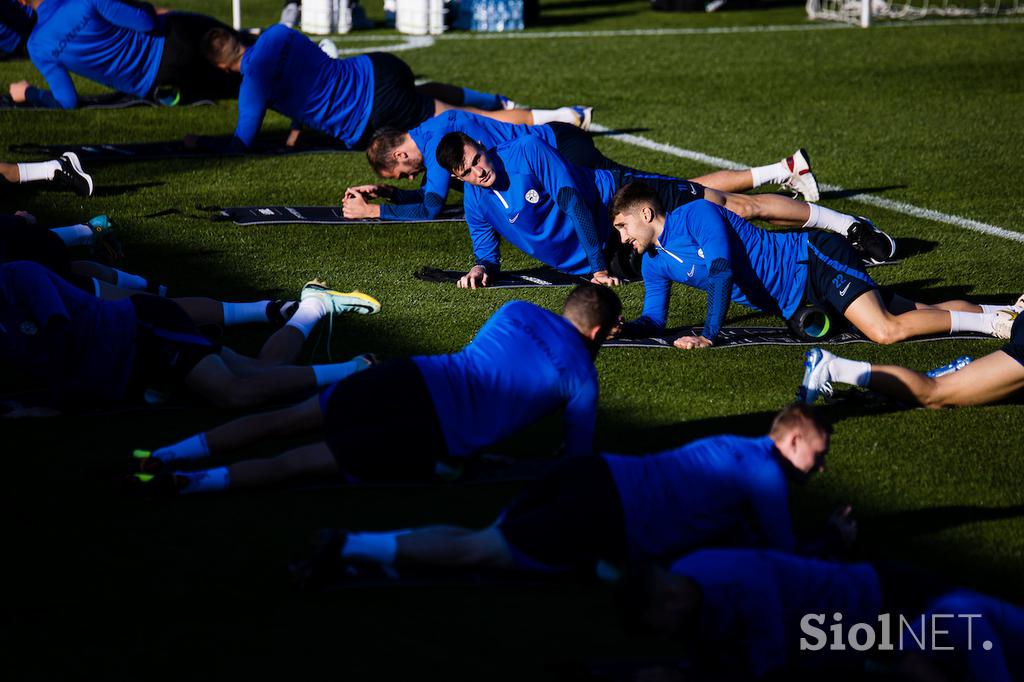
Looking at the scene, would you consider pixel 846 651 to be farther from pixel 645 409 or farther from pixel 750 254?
pixel 750 254

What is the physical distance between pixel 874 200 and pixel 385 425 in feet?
21.7

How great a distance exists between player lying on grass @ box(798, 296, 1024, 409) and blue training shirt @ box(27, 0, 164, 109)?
26.8 feet

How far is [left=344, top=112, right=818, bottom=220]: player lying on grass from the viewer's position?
354 inches

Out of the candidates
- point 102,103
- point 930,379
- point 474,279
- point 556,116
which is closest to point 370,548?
point 930,379

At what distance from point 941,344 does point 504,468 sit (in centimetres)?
325

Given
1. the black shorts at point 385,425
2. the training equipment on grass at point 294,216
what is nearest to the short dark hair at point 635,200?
the black shorts at point 385,425

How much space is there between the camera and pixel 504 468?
577 centimetres

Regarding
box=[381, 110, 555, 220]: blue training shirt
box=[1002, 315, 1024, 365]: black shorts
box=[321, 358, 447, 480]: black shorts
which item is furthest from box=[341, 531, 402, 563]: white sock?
box=[381, 110, 555, 220]: blue training shirt

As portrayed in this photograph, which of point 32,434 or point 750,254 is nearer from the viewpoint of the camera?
point 32,434

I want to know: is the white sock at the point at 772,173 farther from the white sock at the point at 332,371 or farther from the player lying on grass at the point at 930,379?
the white sock at the point at 332,371

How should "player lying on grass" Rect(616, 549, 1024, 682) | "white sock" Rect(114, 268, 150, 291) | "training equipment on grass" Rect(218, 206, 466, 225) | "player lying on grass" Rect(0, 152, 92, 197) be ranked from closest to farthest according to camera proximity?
→ "player lying on grass" Rect(616, 549, 1024, 682), "white sock" Rect(114, 268, 150, 291), "training equipment on grass" Rect(218, 206, 466, 225), "player lying on grass" Rect(0, 152, 92, 197)

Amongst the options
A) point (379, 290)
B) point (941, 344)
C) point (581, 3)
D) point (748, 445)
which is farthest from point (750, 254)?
point (581, 3)

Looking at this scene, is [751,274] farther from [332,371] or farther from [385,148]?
[385,148]

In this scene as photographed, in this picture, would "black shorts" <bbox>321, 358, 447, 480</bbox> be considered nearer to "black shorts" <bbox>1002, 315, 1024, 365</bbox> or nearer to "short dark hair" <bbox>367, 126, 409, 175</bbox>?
"black shorts" <bbox>1002, 315, 1024, 365</bbox>
